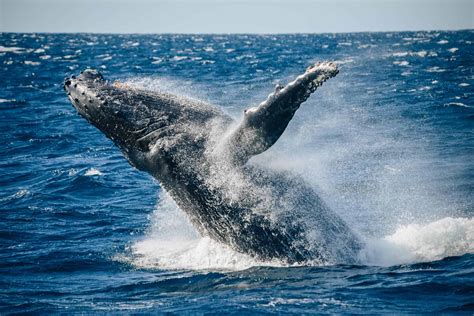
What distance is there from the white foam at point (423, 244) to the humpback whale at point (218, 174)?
0.37 m

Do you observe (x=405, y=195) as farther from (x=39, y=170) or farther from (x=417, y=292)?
(x=39, y=170)

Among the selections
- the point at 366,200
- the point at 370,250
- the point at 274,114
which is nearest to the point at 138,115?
the point at 274,114

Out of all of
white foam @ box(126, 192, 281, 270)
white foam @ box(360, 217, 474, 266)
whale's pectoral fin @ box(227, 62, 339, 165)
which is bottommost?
white foam @ box(360, 217, 474, 266)

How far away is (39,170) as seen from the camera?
14.4 metres

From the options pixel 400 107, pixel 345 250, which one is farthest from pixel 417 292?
pixel 400 107

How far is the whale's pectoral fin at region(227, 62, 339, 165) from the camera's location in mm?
6520

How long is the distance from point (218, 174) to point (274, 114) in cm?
133

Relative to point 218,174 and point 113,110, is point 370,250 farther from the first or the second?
point 113,110

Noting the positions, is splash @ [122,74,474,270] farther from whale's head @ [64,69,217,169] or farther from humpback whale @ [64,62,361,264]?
whale's head @ [64,69,217,169]

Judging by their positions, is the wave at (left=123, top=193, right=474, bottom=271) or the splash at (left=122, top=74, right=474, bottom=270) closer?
the wave at (left=123, top=193, right=474, bottom=271)

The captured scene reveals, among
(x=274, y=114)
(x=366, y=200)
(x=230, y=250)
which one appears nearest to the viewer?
(x=274, y=114)

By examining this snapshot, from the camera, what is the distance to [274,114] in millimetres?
6703

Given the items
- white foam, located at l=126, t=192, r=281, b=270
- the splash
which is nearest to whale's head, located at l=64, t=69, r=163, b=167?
the splash

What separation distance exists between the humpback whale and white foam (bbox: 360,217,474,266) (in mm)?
366
